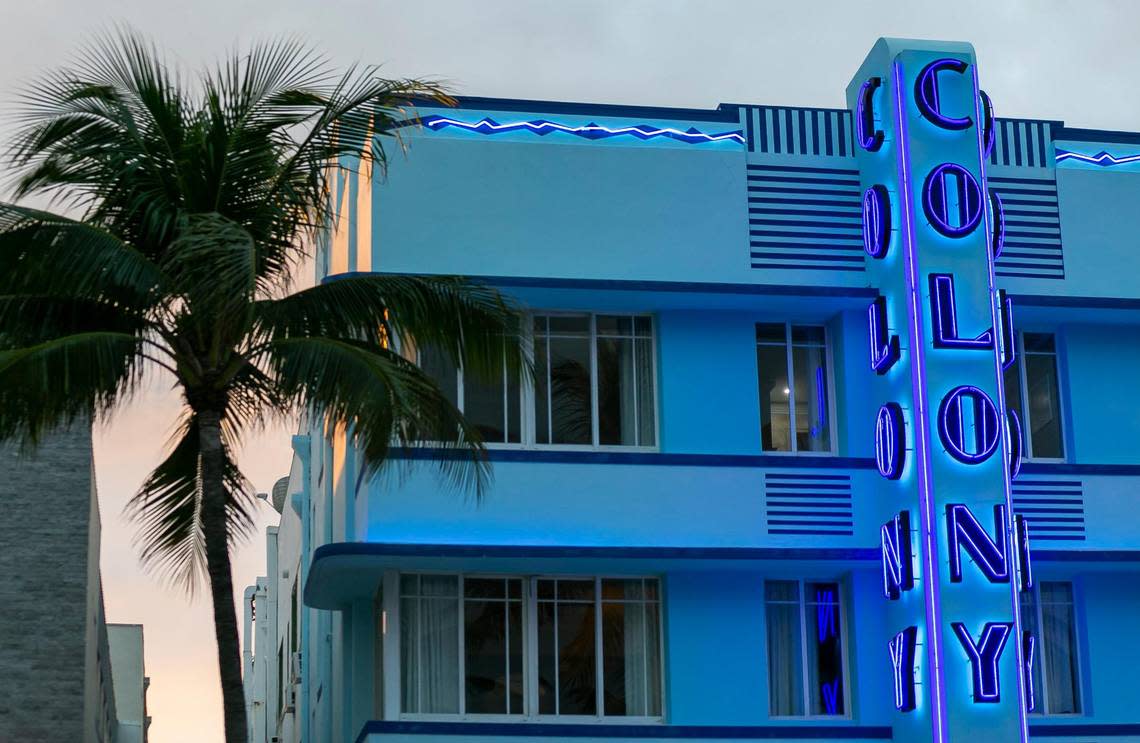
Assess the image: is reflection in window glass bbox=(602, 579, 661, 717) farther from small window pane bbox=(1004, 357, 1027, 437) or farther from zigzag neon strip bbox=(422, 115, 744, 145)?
zigzag neon strip bbox=(422, 115, 744, 145)

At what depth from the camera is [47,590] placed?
30641mm

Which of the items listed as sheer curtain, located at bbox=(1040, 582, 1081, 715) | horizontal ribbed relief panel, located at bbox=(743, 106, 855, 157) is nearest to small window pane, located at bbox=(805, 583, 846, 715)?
sheer curtain, located at bbox=(1040, 582, 1081, 715)

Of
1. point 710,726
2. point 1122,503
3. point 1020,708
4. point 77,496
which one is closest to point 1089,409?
point 1122,503

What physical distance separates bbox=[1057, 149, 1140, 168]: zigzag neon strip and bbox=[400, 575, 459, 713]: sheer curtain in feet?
33.0

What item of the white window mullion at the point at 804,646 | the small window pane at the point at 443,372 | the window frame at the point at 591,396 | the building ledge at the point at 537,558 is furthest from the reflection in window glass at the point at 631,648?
the small window pane at the point at 443,372

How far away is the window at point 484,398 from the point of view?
25.6 metres

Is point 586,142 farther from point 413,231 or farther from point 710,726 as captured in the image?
point 710,726

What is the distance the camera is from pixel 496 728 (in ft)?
80.8

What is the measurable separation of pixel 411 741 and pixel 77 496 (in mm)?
9312

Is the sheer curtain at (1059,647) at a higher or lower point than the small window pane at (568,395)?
lower

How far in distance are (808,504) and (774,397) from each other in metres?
1.64

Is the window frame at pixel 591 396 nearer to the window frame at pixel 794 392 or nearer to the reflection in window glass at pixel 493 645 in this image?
the window frame at pixel 794 392

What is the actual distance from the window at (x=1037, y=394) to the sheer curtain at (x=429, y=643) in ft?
25.7

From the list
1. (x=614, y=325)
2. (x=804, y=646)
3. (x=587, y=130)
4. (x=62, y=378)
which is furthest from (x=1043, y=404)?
(x=62, y=378)
